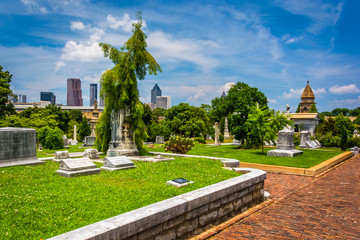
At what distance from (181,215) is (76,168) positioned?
4446mm

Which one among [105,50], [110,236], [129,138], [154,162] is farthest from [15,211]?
[105,50]

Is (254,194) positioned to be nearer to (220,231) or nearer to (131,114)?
(220,231)

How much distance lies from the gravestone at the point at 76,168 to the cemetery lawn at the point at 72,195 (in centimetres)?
27

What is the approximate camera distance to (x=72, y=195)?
19.2 feet

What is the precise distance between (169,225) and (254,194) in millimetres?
3797

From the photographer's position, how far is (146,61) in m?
14.7

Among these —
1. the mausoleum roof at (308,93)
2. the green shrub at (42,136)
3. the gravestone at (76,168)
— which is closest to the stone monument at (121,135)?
the gravestone at (76,168)

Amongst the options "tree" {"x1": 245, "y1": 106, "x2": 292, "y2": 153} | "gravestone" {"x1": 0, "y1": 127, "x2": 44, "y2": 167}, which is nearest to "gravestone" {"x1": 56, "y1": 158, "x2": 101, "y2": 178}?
"gravestone" {"x1": 0, "y1": 127, "x2": 44, "y2": 167}

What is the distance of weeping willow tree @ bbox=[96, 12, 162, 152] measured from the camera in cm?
1379

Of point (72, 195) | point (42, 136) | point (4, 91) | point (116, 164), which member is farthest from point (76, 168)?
point (4, 91)

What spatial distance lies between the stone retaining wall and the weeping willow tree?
8391mm

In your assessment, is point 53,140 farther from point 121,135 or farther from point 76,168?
point 76,168

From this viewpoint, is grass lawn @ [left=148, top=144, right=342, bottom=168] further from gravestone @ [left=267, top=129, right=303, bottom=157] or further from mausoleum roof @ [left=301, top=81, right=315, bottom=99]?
mausoleum roof @ [left=301, top=81, right=315, bottom=99]

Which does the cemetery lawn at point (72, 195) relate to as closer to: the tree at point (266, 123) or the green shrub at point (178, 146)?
the green shrub at point (178, 146)
